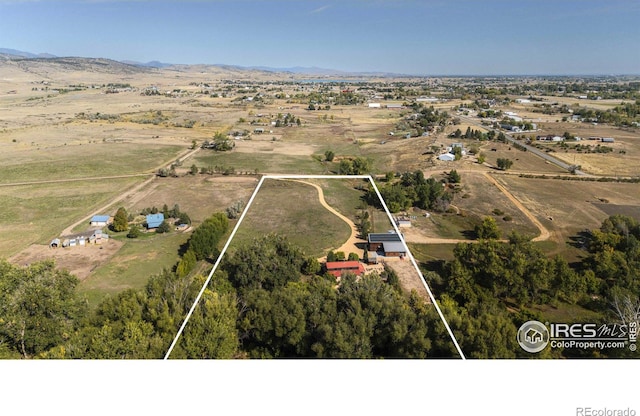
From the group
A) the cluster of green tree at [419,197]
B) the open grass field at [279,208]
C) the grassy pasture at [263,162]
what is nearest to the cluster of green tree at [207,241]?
the grassy pasture at [263,162]

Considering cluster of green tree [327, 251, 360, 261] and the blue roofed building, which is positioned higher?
cluster of green tree [327, 251, 360, 261]

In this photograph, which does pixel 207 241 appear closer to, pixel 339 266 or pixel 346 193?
pixel 339 266

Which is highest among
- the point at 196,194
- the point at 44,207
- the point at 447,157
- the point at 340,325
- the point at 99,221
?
the point at 340,325

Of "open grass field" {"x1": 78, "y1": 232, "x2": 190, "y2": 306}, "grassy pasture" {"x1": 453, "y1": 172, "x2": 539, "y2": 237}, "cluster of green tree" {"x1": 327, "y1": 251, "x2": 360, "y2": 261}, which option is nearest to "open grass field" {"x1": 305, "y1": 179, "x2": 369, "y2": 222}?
"cluster of green tree" {"x1": 327, "y1": 251, "x2": 360, "y2": 261}

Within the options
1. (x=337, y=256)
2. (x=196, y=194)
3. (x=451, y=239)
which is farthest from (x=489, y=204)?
(x=196, y=194)

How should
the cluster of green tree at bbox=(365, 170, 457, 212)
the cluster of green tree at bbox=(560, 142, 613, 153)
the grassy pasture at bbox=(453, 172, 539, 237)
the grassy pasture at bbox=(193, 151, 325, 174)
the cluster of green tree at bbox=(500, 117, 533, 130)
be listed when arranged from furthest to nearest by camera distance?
the cluster of green tree at bbox=(500, 117, 533, 130)
the cluster of green tree at bbox=(560, 142, 613, 153)
the grassy pasture at bbox=(193, 151, 325, 174)
the cluster of green tree at bbox=(365, 170, 457, 212)
the grassy pasture at bbox=(453, 172, 539, 237)

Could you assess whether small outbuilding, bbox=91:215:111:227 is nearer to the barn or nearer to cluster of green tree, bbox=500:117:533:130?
the barn
